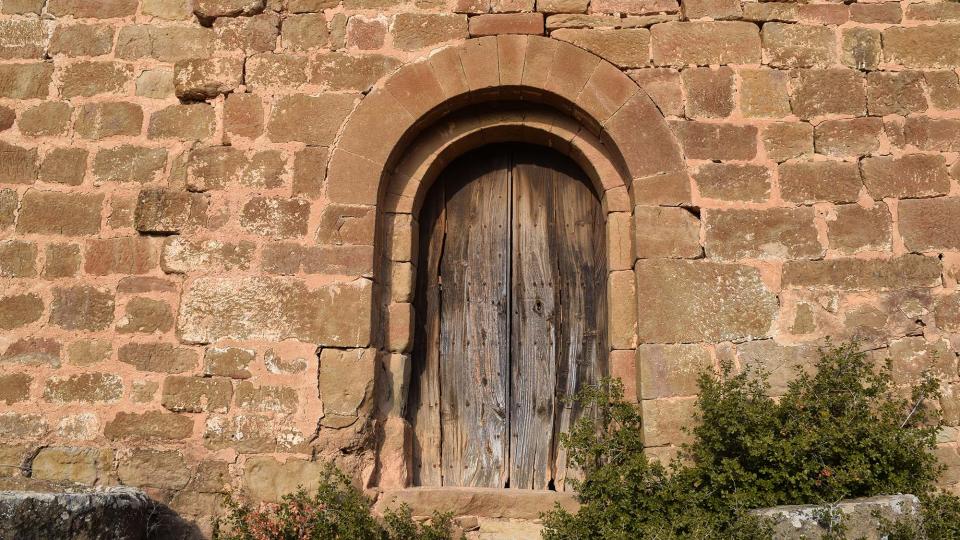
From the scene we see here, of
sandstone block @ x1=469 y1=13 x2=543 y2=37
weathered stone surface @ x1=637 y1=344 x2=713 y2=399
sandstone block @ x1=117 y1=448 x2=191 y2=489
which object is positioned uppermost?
sandstone block @ x1=469 y1=13 x2=543 y2=37

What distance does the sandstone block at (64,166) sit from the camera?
4.55 meters

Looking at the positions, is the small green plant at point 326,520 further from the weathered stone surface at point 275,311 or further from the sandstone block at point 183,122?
the sandstone block at point 183,122

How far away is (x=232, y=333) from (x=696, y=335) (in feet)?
7.89

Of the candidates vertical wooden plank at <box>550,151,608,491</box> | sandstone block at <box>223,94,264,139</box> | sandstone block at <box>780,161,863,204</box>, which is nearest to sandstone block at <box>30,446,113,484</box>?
sandstone block at <box>223,94,264,139</box>

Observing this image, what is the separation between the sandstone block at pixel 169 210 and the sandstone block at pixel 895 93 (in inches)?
146

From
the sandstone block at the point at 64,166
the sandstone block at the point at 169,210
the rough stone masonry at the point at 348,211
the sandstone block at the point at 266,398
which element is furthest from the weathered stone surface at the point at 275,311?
the sandstone block at the point at 64,166

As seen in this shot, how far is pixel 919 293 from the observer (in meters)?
4.27

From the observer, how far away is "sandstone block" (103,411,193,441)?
13.8 feet

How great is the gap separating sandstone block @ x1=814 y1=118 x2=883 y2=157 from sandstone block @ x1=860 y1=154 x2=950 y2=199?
0.08m

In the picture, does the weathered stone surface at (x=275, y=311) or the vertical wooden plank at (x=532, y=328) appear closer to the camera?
the weathered stone surface at (x=275, y=311)

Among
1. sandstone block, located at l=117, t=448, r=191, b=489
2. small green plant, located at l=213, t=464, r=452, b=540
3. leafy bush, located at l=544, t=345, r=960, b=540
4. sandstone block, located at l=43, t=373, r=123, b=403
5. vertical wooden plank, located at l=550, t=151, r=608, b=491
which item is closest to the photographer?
leafy bush, located at l=544, t=345, r=960, b=540

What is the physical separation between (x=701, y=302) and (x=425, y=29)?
215 cm

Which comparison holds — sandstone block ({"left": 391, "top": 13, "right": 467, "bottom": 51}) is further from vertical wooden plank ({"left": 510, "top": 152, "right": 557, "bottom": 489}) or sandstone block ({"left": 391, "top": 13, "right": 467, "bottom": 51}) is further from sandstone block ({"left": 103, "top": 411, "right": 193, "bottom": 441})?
sandstone block ({"left": 103, "top": 411, "right": 193, "bottom": 441})

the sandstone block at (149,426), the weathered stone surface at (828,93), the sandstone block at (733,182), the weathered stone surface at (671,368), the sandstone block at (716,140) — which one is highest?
the weathered stone surface at (828,93)
